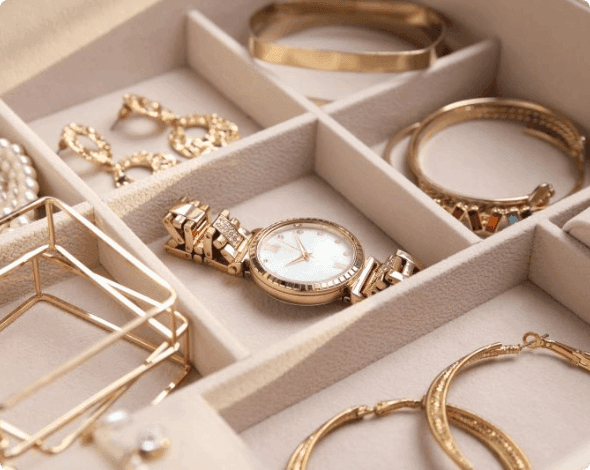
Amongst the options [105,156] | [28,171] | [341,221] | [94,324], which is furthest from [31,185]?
[341,221]

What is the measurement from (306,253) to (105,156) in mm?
545

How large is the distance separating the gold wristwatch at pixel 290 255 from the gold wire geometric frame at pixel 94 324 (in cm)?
17

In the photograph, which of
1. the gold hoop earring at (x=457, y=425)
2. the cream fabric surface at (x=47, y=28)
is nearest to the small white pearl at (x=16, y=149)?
the cream fabric surface at (x=47, y=28)

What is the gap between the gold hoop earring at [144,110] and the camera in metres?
2.37

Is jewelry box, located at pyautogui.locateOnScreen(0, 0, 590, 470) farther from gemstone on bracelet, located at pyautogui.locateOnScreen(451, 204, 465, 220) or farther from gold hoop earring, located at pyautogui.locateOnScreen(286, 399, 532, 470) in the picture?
gemstone on bracelet, located at pyautogui.locateOnScreen(451, 204, 465, 220)

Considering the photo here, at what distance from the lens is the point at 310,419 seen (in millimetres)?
1761

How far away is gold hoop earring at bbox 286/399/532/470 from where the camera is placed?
1.67 metres

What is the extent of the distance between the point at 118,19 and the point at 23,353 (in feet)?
2.96

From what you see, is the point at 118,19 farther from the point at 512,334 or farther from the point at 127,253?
the point at 512,334

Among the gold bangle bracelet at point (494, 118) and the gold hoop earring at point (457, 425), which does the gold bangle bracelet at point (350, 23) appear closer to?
the gold bangle bracelet at point (494, 118)

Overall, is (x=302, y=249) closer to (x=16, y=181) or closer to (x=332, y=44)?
(x=16, y=181)

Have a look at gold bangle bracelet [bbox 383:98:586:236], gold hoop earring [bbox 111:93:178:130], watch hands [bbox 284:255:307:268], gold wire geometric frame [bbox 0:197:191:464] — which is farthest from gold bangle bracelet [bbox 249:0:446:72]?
gold wire geometric frame [bbox 0:197:191:464]

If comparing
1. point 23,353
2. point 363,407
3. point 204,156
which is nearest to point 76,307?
point 23,353

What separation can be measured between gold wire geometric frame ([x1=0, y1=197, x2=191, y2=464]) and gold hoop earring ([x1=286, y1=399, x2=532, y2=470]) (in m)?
0.27
